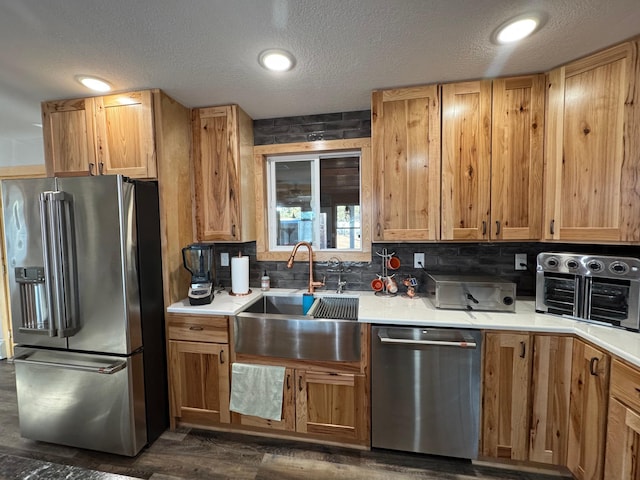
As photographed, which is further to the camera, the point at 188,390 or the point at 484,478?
the point at 188,390

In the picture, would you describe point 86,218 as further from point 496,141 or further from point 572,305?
point 572,305

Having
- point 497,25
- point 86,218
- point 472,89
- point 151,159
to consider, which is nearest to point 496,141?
point 472,89

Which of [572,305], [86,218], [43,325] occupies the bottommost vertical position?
[43,325]

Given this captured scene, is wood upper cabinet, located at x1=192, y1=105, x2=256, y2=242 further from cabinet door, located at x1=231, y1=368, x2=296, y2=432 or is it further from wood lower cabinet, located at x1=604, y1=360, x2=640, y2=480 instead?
wood lower cabinet, located at x1=604, y1=360, x2=640, y2=480

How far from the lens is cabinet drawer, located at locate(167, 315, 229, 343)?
5.98ft

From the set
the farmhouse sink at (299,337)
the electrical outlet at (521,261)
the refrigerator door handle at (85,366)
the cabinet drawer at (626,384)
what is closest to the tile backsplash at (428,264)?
the electrical outlet at (521,261)

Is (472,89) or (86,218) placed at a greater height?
(472,89)

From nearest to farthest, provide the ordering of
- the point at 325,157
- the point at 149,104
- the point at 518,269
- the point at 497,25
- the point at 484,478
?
the point at 497,25, the point at 484,478, the point at 149,104, the point at 518,269, the point at 325,157

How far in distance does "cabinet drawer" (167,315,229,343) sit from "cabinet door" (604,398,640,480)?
2.06 m

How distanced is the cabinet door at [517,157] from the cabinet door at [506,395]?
675 mm

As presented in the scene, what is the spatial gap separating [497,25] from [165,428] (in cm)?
312

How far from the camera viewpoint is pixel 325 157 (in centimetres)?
239

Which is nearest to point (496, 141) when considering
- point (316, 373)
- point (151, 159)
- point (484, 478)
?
point (316, 373)

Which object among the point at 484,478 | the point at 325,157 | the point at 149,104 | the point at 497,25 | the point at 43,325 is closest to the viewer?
the point at 497,25
